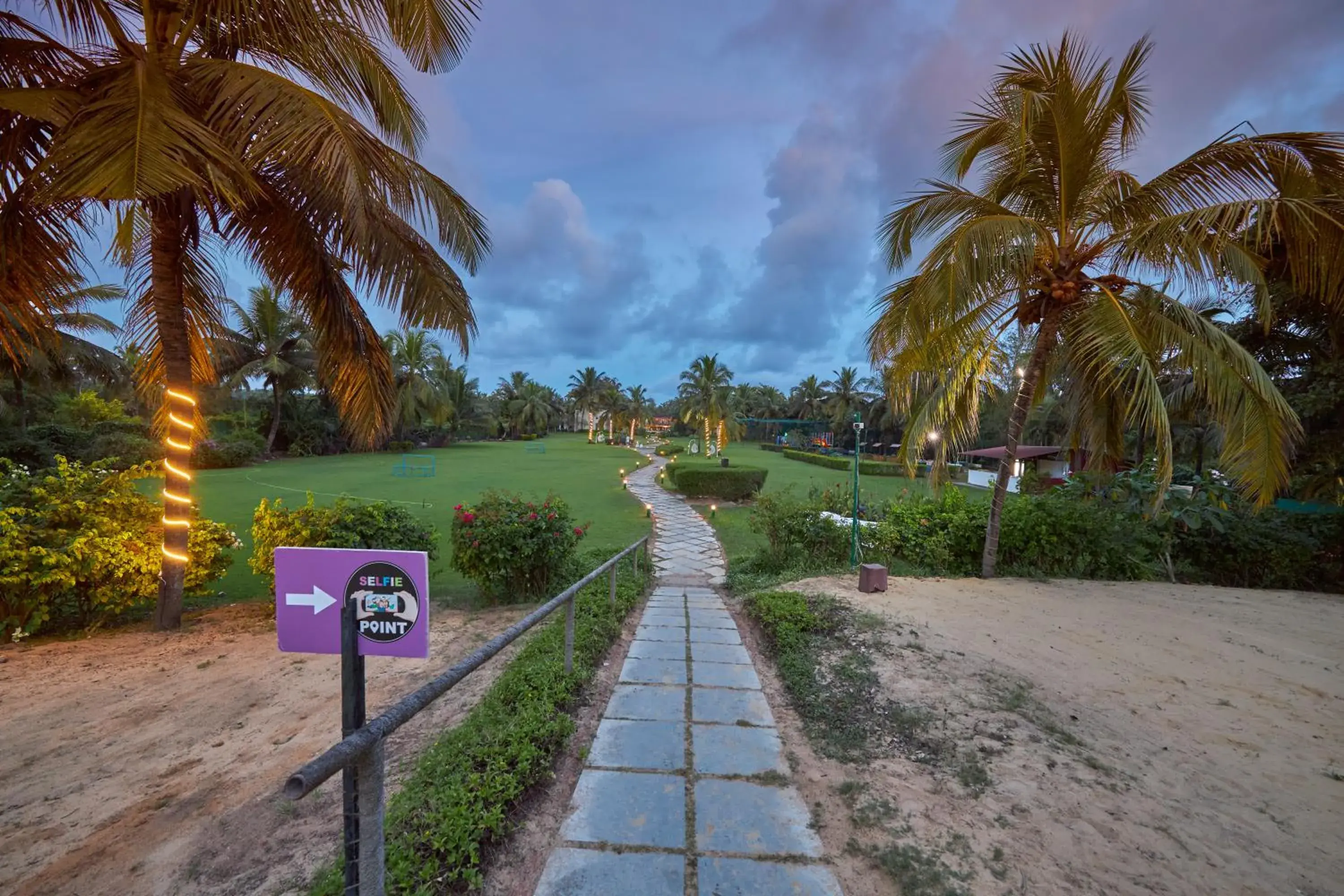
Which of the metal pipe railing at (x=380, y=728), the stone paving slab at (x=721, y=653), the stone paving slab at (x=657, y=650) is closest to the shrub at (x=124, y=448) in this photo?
the stone paving slab at (x=657, y=650)

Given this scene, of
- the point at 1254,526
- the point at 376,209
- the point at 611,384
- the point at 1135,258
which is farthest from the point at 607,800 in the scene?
the point at 611,384

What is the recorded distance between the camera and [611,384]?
206ft

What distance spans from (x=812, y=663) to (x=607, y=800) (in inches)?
86.8

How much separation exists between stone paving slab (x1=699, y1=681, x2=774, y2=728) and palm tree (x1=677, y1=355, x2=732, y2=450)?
96.4 feet

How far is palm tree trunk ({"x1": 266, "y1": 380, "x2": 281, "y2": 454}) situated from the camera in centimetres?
2844

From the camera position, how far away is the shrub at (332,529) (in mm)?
5410

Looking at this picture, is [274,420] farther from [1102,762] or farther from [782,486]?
[1102,762]

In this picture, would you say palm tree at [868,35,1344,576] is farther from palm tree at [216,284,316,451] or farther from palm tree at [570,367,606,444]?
palm tree at [570,367,606,444]

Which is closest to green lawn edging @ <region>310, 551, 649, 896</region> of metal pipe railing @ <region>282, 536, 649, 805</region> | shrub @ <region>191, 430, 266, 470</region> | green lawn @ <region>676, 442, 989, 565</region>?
metal pipe railing @ <region>282, 536, 649, 805</region>

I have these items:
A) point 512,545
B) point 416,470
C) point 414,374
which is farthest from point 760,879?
point 414,374

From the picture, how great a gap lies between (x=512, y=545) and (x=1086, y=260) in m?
7.72

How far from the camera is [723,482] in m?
15.4

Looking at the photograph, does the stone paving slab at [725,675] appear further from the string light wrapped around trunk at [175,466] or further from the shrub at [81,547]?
the shrub at [81,547]

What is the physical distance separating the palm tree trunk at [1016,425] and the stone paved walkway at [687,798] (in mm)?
4676
